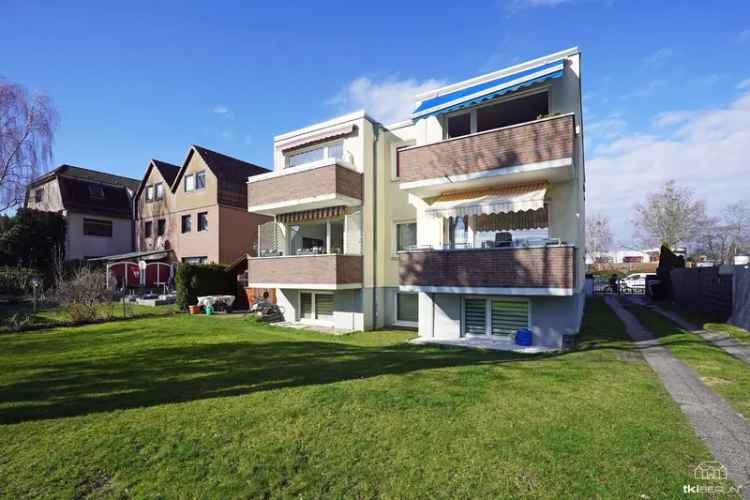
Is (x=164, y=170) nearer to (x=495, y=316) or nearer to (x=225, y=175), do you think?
(x=225, y=175)

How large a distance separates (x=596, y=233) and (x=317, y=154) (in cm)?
6725

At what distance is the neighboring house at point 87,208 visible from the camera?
37719 mm

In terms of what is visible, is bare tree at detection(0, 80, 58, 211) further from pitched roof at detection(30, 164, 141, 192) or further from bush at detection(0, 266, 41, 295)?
pitched roof at detection(30, 164, 141, 192)

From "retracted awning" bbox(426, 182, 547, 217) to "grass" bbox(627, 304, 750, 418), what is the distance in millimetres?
5890

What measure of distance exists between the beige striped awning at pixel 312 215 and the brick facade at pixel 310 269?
220cm

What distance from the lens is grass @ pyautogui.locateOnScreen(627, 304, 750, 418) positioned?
7454 millimetres

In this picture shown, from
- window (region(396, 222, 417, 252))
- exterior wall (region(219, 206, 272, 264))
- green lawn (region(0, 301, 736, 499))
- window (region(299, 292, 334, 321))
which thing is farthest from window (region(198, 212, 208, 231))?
green lawn (region(0, 301, 736, 499))

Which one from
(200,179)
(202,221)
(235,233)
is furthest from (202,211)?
(235,233)

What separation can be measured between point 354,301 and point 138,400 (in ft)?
37.2

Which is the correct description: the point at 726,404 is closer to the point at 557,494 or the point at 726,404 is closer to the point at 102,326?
the point at 557,494

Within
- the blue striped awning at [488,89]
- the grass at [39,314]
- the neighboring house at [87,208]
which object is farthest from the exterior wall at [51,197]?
the blue striped awning at [488,89]

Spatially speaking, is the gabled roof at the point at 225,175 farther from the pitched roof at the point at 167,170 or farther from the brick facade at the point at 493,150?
the brick facade at the point at 493,150

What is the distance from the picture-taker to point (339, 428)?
6.02m

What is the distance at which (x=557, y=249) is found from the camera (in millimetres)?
11711
